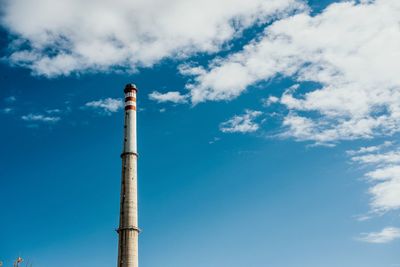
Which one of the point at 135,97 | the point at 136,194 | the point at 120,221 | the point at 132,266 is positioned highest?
the point at 135,97

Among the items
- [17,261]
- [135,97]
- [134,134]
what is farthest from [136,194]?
[17,261]

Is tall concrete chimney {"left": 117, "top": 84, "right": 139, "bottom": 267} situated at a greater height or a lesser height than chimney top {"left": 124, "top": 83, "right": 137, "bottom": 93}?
lesser

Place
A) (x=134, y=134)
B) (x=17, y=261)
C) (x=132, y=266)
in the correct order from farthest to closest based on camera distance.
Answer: (x=134, y=134) < (x=132, y=266) < (x=17, y=261)

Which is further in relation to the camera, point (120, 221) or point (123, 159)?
point (123, 159)

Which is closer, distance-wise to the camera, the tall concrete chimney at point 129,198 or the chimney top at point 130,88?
the tall concrete chimney at point 129,198

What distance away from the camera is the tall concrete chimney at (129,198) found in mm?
32469

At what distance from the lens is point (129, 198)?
1341 inches

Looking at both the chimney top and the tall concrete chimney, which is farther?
the chimney top

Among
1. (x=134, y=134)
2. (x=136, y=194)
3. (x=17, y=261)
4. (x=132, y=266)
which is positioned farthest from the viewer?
(x=134, y=134)

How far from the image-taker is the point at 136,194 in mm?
34812

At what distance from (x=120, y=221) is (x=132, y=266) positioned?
3.63 m

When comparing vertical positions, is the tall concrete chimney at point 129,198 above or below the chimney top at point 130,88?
below

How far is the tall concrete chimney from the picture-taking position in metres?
32.5

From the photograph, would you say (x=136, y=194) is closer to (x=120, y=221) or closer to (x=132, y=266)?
(x=120, y=221)
